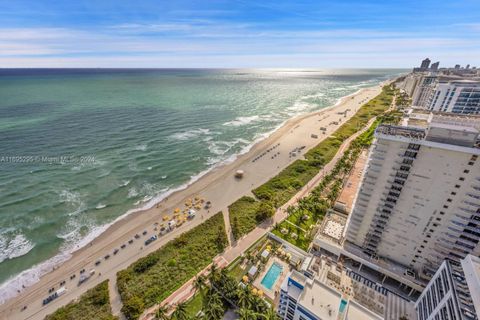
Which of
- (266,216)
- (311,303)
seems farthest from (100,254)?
(311,303)

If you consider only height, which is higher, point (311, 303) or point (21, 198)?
point (311, 303)

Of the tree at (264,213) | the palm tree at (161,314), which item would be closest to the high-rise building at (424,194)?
the tree at (264,213)

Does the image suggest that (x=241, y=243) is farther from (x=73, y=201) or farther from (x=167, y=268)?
(x=73, y=201)

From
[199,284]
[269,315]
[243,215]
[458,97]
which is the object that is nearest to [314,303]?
[269,315]

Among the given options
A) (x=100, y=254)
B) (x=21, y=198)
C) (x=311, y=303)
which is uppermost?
(x=311, y=303)

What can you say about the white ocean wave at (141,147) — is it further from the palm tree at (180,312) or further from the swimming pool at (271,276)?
the swimming pool at (271,276)

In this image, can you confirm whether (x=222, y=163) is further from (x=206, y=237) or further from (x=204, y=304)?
(x=204, y=304)
